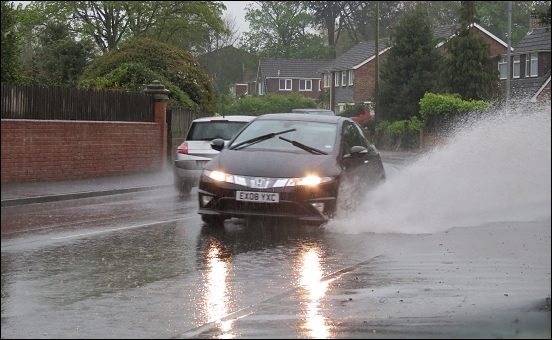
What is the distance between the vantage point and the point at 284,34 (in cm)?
9575

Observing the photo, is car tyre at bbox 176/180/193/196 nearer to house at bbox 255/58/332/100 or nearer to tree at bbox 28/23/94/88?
tree at bbox 28/23/94/88

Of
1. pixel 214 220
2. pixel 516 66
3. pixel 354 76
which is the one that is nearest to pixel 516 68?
pixel 516 66

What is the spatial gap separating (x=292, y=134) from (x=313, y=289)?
4891 mm

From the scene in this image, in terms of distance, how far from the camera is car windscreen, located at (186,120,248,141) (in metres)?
18.5

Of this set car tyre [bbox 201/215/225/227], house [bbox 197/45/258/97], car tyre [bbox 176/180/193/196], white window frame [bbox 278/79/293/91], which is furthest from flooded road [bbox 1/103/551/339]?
white window frame [bbox 278/79/293/91]

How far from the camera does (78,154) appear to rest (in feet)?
64.0

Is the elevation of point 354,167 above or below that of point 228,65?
below

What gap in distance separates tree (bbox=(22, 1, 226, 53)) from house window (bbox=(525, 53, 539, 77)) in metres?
18.2

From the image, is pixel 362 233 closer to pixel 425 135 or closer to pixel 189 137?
pixel 189 137

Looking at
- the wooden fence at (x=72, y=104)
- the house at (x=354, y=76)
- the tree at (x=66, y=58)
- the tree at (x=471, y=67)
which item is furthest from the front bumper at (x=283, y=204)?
the house at (x=354, y=76)

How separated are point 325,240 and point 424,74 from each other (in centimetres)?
4610

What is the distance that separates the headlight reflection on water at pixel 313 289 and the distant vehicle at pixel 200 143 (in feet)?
26.3

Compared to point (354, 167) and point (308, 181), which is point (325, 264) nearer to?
point (308, 181)

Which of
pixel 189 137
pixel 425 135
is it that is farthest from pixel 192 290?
pixel 425 135
